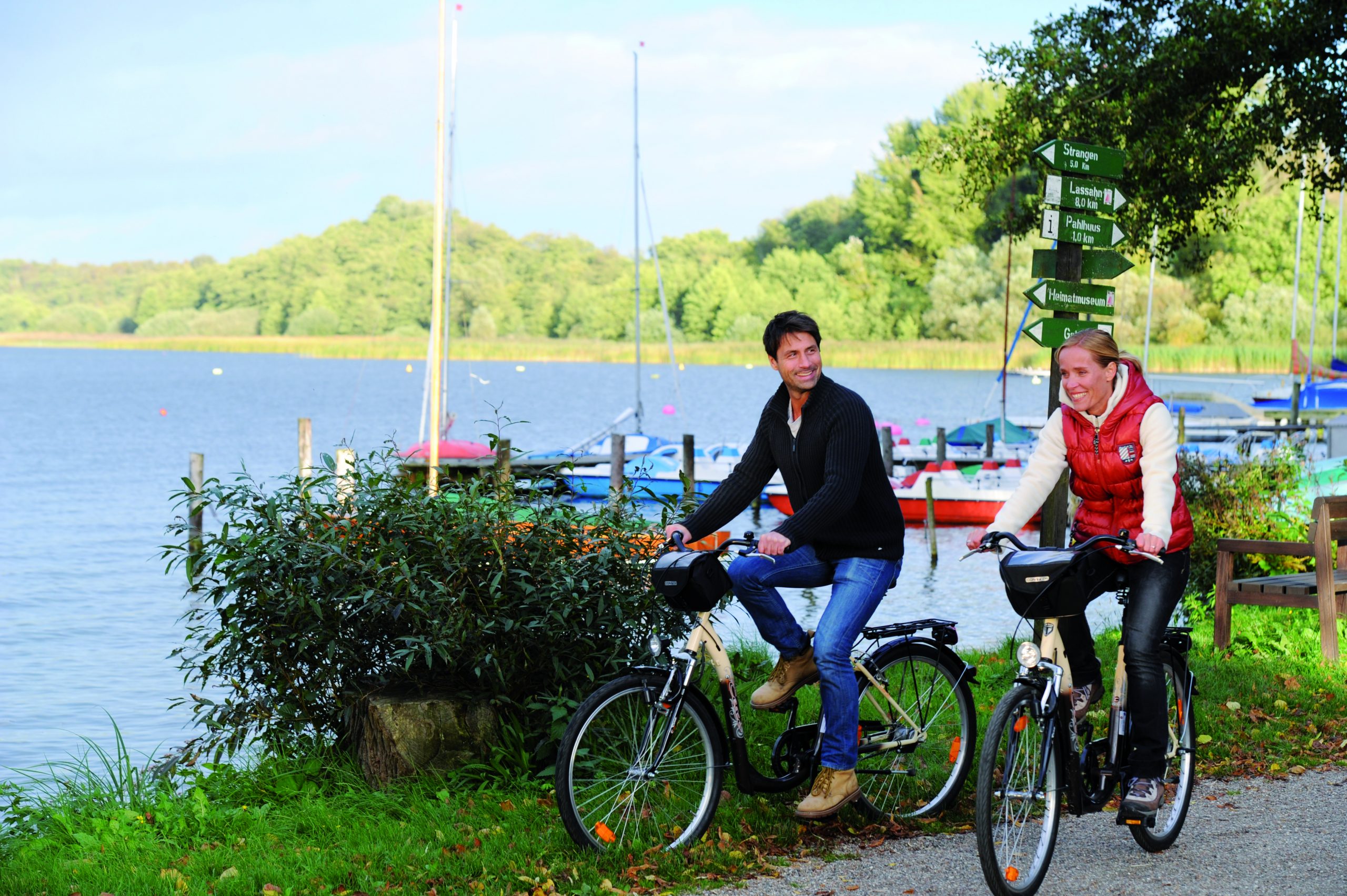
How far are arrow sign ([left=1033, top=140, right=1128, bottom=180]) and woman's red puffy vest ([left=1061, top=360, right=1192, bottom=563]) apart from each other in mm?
3064

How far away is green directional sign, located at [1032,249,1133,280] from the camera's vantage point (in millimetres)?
7918

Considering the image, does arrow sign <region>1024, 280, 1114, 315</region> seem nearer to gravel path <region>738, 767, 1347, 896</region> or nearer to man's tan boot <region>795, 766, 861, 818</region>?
gravel path <region>738, 767, 1347, 896</region>

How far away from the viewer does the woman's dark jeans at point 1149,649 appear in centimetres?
469

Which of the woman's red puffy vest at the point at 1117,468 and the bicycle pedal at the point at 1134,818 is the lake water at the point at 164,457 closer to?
the woman's red puffy vest at the point at 1117,468

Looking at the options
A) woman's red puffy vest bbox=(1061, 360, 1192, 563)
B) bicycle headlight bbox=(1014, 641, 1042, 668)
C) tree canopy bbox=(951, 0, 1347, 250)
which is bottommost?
bicycle headlight bbox=(1014, 641, 1042, 668)

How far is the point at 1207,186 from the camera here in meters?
13.4

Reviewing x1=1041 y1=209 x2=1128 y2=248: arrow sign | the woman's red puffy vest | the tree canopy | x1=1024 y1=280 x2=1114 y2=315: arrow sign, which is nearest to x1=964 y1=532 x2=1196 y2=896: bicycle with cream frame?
the woman's red puffy vest

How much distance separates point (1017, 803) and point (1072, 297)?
13.2ft

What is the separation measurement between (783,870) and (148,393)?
300 ft

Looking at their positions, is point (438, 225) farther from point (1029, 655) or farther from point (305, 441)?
point (1029, 655)

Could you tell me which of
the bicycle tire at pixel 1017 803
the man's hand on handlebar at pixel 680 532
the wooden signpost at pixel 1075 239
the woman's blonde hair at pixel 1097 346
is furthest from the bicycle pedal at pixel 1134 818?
the wooden signpost at pixel 1075 239

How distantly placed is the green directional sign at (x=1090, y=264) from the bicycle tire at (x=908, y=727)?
3308 mm

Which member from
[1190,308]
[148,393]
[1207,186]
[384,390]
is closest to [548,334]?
[384,390]

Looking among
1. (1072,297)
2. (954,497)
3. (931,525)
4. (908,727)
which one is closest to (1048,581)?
(908,727)
